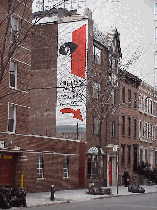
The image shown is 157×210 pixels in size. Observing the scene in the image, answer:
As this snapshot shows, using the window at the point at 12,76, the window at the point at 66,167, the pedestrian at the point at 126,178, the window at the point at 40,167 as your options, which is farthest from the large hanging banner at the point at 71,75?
the window at the point at 12,76

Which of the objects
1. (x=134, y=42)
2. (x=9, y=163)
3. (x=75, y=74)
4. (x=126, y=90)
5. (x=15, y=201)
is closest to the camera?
(x=15, y=201)

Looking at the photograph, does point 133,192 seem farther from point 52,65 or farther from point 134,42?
point 134,42

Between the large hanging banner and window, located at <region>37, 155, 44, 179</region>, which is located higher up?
the large hanging banner

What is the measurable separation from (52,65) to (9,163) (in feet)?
44.5

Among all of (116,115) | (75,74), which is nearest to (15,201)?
(75,74)

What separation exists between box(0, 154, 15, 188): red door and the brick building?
0.21 ft

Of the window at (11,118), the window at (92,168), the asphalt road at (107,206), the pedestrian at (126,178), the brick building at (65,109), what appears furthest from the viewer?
the pedestrian at (126,178)

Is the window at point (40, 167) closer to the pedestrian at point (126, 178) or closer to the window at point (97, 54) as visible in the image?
the window at point (97, 54)

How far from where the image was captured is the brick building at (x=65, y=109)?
30484mm

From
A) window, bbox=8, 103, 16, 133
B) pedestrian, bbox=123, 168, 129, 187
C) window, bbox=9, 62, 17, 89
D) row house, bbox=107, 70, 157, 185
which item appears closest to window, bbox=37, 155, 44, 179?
window, bbox=8, 103, 16, 133

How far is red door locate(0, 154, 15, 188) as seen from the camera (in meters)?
29.2

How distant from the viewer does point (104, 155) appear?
139 ft

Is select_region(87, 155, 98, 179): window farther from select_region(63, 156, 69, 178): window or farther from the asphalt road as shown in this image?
the asphalt road

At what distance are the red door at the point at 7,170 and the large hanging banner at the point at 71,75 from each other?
10.6m
